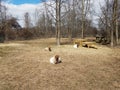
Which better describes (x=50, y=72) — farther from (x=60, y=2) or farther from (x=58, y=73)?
(x=60, y=2)

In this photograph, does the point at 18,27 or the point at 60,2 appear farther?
the point at 18,27

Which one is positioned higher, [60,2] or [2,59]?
[60,2]

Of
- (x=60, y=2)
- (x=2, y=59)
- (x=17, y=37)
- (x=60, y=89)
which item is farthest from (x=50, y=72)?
(x=17, y=37)

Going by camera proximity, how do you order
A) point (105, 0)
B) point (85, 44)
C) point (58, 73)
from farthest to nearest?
point (105, 0) → point (85, 44) → point (58, 73)

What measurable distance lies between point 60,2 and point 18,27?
28375 millimetres

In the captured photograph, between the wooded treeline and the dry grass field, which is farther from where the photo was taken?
the wooded treeline

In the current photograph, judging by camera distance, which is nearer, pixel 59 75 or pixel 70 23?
pixel 59 75

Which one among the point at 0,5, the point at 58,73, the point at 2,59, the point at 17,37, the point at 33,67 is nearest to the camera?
the point at 58,73

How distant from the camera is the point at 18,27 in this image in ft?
160

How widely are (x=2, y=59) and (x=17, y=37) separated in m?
35.3

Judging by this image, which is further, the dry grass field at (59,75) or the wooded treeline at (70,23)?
the wooded treeline at (70,23)

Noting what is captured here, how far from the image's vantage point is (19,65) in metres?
10.2

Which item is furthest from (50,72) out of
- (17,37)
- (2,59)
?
(17,37)

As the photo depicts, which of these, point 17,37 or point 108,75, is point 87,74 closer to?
point 108,75
